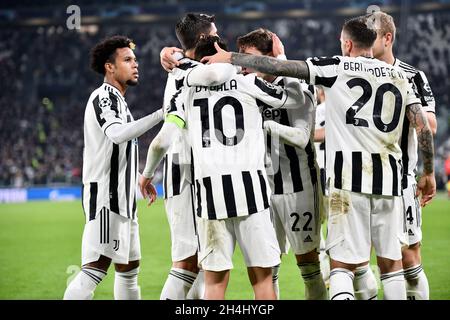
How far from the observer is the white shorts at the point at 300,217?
5328 millimetres

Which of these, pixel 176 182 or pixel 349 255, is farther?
pixel 176 182

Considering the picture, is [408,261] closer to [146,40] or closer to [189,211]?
[189,211]

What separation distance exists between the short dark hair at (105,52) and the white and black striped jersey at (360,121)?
1.72m

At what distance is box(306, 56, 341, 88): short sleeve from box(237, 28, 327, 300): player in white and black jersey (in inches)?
15.7

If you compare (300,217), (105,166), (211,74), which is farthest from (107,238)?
(211,74)

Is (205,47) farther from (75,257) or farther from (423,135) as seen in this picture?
(75,257)

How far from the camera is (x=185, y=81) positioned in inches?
189

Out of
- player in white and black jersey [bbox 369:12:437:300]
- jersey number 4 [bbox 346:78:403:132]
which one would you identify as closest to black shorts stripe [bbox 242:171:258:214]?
jersey number 4 [bbox 346:78:403:132]

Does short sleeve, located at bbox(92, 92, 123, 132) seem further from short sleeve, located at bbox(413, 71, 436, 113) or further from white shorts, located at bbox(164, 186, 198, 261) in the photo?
short sleeve, located at bbox(413, 71, 436, 113)

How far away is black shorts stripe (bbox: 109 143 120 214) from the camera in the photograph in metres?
5.45

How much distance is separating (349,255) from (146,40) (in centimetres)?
3041

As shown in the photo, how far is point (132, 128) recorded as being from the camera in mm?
5117

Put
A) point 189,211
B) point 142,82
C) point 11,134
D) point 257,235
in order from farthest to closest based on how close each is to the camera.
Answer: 1. point 142,82
2. point 11,134
3. point 189,211
4. point 257,235

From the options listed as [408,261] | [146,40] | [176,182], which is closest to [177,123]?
[176,182]
